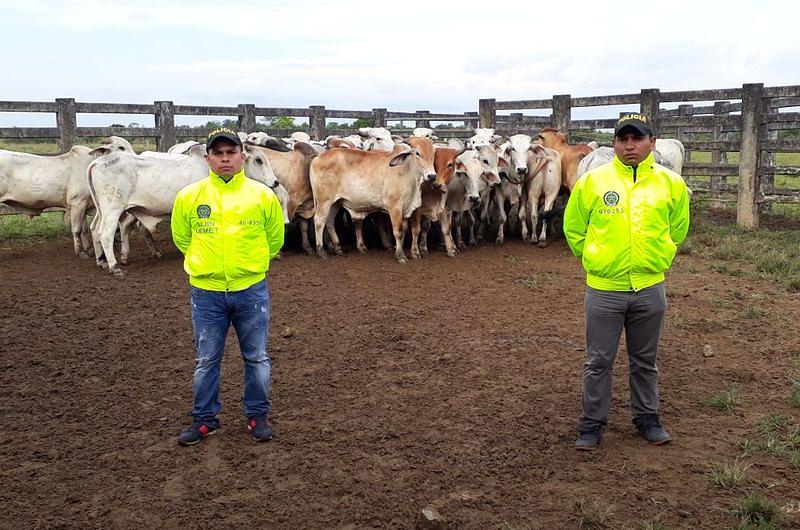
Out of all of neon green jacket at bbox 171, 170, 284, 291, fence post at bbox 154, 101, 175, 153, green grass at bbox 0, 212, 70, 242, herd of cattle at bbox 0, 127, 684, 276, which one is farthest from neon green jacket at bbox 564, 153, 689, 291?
fence post at bbox 154, 101, 175, 153

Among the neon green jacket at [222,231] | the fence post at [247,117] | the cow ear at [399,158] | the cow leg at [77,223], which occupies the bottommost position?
the cow leg at [77,223]

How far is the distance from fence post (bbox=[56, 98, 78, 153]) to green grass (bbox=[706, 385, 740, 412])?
12457 millimetres

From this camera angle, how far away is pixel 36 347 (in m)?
6.91

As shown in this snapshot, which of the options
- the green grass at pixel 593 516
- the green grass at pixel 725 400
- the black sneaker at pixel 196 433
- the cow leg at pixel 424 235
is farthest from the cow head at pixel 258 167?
the green grass at pixel 593 516

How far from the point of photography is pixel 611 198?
4.52m

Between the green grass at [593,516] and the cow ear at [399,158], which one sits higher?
the cow ear at [399,158]

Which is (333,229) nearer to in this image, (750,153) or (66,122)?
(66,122)

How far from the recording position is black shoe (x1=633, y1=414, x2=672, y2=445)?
468cm

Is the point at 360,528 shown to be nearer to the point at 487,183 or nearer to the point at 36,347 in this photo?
the point at 36,347

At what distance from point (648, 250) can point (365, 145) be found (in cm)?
1019

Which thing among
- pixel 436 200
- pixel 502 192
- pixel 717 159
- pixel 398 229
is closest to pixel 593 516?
pixel 398 229

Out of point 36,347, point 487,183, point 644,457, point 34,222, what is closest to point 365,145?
point 487,183

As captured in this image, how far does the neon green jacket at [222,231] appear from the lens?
4.70m

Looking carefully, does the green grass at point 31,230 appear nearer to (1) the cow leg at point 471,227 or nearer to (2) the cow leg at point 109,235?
(2) the cow leg at point 109,235
